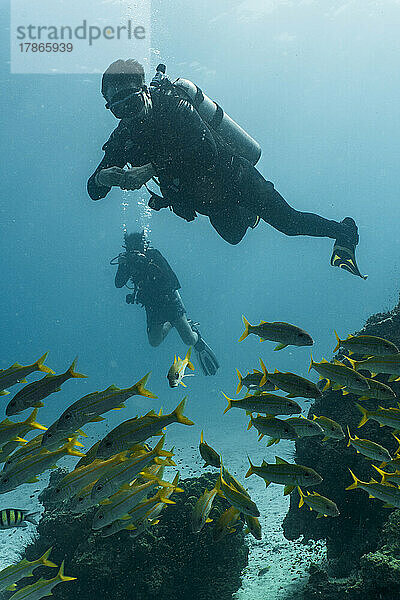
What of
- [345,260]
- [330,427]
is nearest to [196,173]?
[345,260]

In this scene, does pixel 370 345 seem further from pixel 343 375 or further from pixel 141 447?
pixel 141 447

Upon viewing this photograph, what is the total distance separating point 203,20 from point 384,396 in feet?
122

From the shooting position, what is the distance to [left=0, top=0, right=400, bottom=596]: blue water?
34031mm

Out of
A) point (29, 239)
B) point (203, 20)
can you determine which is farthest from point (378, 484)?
point (29, 239)

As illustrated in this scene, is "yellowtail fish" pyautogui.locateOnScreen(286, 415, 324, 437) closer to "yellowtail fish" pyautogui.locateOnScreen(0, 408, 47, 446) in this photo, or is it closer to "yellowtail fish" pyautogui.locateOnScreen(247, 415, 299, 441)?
"yellowtail fish" pyautogui.locateOnScreen(247, 415, 299, 441)

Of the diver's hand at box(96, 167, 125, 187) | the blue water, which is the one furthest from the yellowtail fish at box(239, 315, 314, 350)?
the blue water

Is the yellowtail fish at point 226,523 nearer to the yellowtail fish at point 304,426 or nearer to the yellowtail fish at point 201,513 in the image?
the yellowtail fish at point 201,513

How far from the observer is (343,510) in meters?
4.83

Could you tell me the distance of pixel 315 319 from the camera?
131 meters

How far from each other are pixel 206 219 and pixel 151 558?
69348mm

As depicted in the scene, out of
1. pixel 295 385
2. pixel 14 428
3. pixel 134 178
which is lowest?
pixel 14 428

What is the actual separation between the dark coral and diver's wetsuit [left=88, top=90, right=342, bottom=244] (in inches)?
177

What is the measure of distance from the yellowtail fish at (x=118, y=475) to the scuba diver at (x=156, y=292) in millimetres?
9945

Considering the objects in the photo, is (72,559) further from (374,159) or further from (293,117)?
(374,159)
